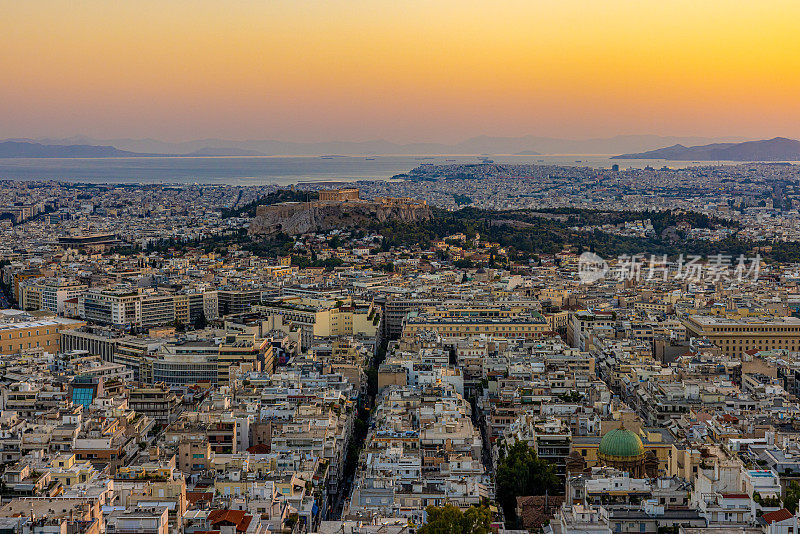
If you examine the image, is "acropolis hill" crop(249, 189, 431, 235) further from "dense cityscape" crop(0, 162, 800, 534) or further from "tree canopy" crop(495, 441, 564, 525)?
"tree canopy" crop(495, 441, 564, 525)

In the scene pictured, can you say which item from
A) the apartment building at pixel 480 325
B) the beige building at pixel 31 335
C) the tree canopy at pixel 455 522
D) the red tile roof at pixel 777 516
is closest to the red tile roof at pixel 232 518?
the tree canopy at pixel 455 522

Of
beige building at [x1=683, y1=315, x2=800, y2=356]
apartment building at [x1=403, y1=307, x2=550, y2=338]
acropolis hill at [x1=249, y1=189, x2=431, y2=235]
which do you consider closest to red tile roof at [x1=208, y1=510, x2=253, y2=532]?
apartment building at [x1=403, y1=307, x2=550, y2=338]

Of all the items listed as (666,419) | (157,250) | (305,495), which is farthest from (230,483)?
(157,250)

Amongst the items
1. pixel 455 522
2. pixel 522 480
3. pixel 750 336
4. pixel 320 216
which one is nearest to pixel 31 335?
pixel 522 480

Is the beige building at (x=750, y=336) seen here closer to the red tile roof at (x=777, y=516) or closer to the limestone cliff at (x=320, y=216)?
the red tile roof at (x=777, y=516)

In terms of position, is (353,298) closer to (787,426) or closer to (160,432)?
(160,432)
